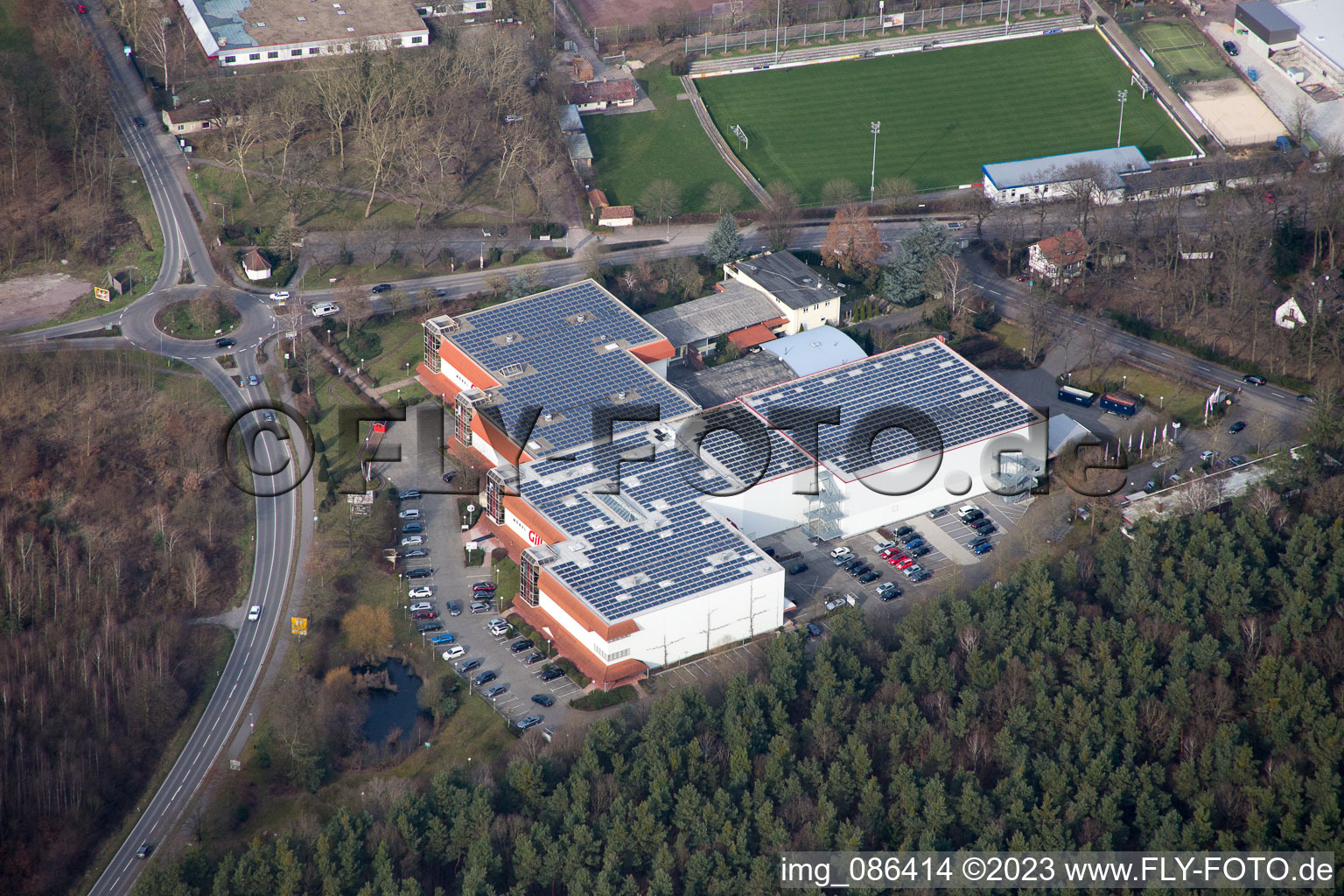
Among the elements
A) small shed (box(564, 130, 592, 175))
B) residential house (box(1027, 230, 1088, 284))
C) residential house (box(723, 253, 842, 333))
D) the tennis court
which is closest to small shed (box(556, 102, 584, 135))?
small shed (box(564, 130, 592, 175))

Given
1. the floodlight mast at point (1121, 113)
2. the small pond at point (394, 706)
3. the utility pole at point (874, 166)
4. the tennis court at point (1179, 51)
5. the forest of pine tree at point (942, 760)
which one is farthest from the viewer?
the tennis court at point (1179, 51)

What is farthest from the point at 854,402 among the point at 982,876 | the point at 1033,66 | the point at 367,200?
the point at 1033,66

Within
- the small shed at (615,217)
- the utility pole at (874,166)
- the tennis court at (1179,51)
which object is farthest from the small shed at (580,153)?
Answer: the tennis court at (1179,51)

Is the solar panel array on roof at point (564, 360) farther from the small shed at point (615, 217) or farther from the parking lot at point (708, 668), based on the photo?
the parking lot at point (708, 668)

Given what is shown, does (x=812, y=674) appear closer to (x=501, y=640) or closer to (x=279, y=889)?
(x=501, y=640)

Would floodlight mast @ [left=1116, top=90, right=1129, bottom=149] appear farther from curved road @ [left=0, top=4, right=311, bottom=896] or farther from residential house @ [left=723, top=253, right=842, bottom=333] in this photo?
curved road @ [left=0, top=4, right=311, bottom=896]
